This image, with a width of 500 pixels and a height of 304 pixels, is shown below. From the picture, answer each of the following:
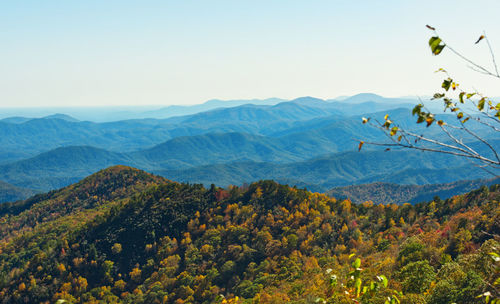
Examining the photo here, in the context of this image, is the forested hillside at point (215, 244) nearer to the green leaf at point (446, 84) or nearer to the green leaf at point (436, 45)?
the green leaf at point (446, 84)

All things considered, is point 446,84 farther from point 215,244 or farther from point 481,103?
point 215,244

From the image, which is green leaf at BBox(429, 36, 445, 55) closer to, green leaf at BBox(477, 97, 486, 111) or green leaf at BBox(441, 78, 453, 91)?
green leaf at BBox(441, 78, 453, 91)

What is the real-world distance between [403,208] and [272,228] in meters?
52.5

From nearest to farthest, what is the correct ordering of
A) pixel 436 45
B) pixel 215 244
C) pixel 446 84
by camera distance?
pixel 436 45 < pixel 446 84 < pixel 215 244

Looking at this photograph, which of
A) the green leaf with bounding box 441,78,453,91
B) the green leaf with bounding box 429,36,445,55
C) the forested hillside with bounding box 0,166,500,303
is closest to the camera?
the green leaf with bounding box 429,36,445,55

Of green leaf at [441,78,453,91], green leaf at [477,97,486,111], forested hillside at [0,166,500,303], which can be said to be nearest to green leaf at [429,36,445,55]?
green leaf at [441,78,453,91]

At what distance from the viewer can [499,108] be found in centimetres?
996

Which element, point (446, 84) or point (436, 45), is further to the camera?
point (446, 84)

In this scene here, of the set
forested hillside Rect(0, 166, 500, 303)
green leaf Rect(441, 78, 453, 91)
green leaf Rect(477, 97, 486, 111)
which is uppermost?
green leaf Rect(441, 78, 453, 91)

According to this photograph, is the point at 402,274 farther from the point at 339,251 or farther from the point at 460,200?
the point at 460,200

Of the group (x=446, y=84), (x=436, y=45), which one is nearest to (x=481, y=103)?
(x=446, y=84)

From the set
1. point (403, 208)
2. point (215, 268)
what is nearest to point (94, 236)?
point (215, 268)

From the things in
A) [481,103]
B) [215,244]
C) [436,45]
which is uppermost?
[436,45]

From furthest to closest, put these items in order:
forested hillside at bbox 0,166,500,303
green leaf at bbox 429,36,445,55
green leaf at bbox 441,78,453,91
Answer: forested hillside at bbox 0,166,500,303, green leaf at bbox 441,78,453,91, green leaf at bbox 429,36,445,55
